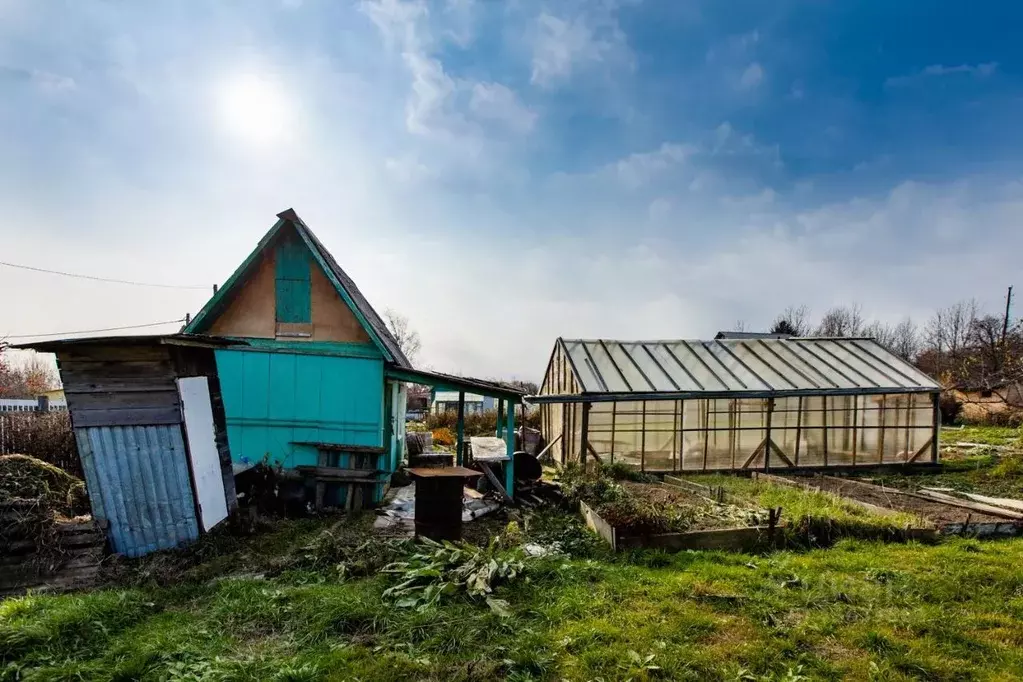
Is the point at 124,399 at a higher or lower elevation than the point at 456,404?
higher

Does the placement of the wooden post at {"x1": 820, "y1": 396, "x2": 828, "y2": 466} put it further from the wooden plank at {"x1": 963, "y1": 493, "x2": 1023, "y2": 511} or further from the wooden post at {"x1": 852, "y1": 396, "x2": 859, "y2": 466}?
the wooden plank at {"x1": 963, "y1": 493, "x2": 1023, "y2": 511}

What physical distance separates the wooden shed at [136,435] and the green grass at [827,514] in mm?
8442

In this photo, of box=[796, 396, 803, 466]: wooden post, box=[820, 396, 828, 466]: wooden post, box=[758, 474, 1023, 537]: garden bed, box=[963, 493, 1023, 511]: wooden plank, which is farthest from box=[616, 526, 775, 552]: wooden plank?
box=[820, 396, 828, 466]: wooden post

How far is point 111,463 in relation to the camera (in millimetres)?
7047

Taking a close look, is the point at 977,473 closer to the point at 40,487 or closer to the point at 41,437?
the point at 40,487

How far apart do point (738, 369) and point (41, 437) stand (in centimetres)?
1661

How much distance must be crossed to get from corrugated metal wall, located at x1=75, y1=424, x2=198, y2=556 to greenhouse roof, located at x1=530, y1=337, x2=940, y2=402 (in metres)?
7.71

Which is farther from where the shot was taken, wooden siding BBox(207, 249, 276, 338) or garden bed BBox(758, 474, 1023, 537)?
wooden siding BBox(207, 249, 276, 338)

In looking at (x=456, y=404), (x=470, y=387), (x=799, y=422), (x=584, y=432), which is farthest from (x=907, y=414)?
(x=456, y=404)

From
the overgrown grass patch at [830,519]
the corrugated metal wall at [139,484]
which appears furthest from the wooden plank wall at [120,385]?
the overgrown grass patch at [830,519]

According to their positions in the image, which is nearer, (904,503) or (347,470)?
(904,503)

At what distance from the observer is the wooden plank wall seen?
702cm

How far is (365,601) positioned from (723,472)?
38.7ft

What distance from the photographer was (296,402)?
1009 centimetres
